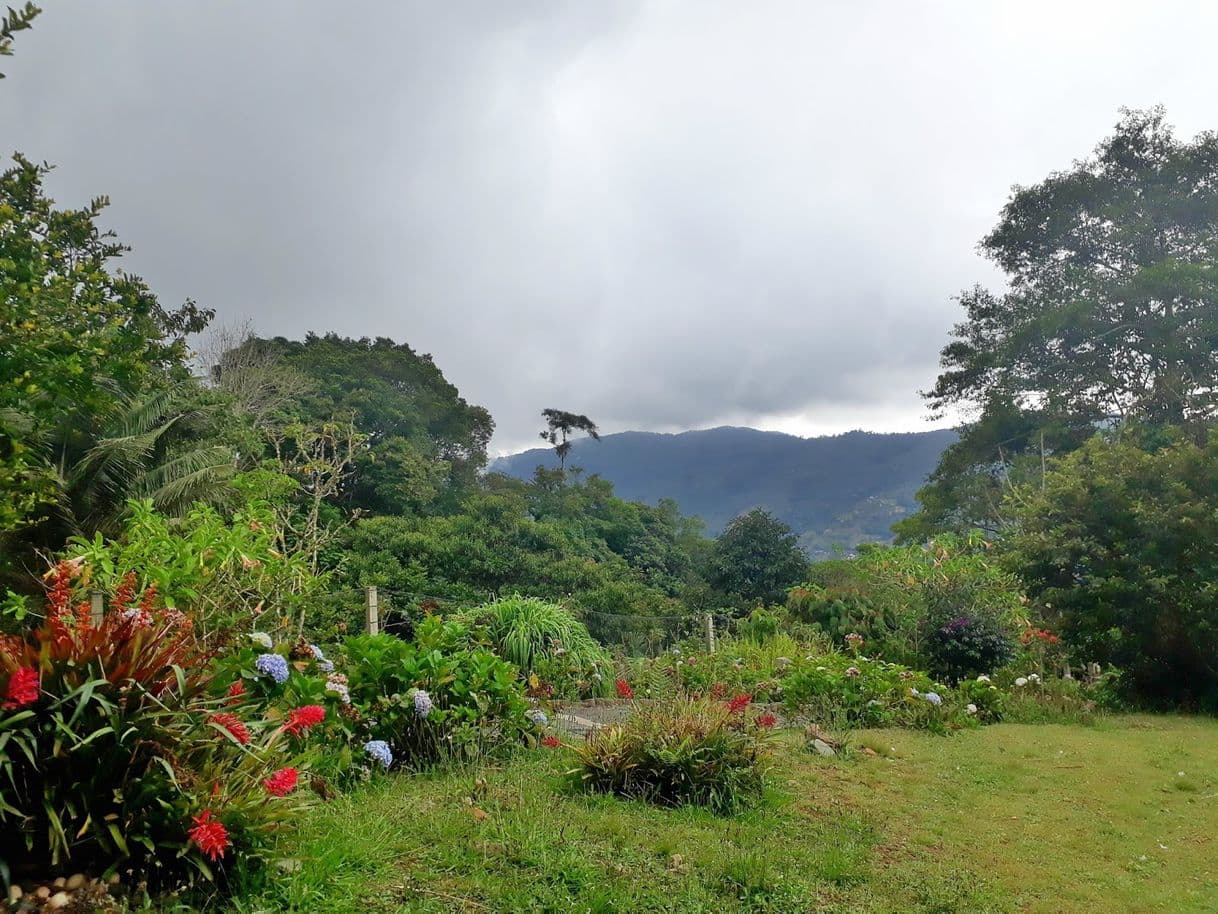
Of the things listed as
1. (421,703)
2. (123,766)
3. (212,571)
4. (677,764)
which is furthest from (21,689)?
(677,764)

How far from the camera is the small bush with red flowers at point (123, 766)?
220 centimetres

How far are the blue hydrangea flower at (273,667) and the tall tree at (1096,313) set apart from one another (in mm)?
20681

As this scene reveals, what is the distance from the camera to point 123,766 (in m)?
2.34

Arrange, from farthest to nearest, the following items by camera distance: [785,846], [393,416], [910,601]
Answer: [393,416] < [910,601] < [785,846]

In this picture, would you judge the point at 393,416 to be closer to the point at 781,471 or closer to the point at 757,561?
the point at 757,561

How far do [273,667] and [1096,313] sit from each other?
23.7m

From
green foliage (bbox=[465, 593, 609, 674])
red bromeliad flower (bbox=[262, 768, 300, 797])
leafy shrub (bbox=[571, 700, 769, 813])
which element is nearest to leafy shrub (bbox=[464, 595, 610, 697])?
green foliage (bbox=[465, 593, 609, 674])

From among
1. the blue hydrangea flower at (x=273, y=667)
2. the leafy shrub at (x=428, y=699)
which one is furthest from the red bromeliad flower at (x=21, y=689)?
the leafy shrub at (x=428, y=699)

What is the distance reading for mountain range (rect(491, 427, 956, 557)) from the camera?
8169cm

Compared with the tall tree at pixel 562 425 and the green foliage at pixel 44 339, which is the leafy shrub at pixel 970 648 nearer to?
the green foliage at pixel 44 339

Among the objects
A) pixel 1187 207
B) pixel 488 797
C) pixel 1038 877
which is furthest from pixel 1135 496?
pixel 1187 207

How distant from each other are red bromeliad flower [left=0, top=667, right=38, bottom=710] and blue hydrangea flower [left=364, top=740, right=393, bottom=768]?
6.01 feet

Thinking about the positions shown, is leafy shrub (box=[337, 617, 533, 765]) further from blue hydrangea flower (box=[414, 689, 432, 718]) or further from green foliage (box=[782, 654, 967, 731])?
green foliage (box=[782, 654, 967, 731])

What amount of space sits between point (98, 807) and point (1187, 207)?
27288 millimetres
